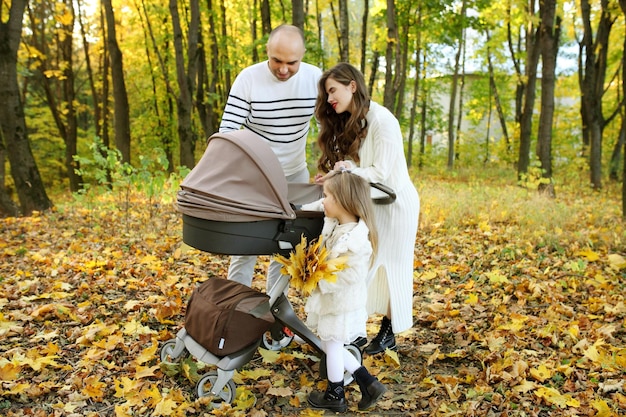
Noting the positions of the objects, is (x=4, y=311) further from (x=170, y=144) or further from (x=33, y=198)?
(x=170, y=144)

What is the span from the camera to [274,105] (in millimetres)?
3564

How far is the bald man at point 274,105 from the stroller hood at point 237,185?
686 mm

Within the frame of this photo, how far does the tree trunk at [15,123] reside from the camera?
741 cm

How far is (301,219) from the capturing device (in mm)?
2895

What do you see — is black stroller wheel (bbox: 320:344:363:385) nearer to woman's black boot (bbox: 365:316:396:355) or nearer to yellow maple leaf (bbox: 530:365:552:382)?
woman's black boot (bbox: 365:316:396:355)

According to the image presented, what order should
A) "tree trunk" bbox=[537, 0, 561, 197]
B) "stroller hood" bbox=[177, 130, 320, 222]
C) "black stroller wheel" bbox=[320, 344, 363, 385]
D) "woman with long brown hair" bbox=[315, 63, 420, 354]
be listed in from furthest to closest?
"tree trunk" bbox=[537, 0, 561, 197]
"black stroller wheel" bbox=[320, 344, 363, 385]
"woman with long brown hair" bbox=[315, 63, 420, 354]
"stroller hood" bbox=[177, 130, 320, 222]

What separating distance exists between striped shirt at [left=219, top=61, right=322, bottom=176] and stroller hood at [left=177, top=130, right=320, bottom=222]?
0.68 m

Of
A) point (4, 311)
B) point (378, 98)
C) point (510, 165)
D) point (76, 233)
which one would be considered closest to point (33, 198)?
point (76, 233)

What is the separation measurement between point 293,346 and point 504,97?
23.8 metres

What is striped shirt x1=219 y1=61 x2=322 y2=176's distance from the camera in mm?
3516

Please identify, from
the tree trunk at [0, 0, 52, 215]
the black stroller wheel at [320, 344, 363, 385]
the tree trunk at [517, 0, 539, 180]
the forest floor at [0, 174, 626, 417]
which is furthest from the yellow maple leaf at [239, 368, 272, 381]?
the tree trunk at [517, 0, 539, 180]

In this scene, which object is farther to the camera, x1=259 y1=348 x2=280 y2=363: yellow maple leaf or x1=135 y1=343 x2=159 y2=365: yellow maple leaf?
x1=259 y1=348 x2=280 y2=363: yellow maple leaf

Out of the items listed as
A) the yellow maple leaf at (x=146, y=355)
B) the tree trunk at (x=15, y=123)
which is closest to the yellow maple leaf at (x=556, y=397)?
the yellow maple leaf at (x=146, y=355)

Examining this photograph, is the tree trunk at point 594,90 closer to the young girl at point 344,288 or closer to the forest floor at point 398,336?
the forest floor at point 398,336
